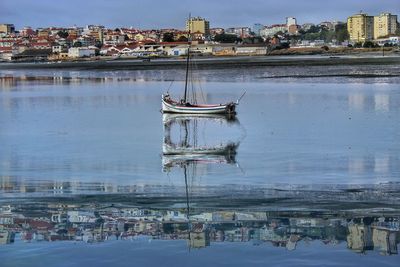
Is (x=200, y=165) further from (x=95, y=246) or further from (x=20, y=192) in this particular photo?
(x=95, y=246)

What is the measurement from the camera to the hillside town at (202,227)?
8875 mm

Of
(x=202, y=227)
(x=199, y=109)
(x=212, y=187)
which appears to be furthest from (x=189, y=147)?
(x=199, y=109)

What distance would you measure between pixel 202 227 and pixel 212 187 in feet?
11.3

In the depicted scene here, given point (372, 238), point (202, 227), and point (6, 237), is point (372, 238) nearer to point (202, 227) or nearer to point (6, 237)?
point (202, 227)

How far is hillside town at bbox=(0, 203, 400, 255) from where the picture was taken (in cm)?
888

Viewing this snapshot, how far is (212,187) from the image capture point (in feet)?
42.7

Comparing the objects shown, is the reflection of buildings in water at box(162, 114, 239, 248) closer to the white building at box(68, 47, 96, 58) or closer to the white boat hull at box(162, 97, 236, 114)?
the white boat hull at box(162, 97, 236, 114)

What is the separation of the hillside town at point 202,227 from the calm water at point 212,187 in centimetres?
2

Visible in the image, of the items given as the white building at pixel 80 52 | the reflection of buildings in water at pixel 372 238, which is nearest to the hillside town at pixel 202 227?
the reflection of buildings in water at pixel 372 238

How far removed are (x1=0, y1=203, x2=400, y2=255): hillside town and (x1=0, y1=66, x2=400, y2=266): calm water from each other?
0.02 metres

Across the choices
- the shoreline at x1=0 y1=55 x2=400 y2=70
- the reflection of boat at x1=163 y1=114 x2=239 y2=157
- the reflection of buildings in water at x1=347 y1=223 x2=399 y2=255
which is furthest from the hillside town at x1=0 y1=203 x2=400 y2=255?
the shoreline at x1=0 y1=55 x2=400 y2=70

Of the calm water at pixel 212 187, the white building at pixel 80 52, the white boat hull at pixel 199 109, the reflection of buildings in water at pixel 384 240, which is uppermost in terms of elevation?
the white building at pixel 80 52

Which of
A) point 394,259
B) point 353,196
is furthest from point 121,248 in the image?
point 353,196

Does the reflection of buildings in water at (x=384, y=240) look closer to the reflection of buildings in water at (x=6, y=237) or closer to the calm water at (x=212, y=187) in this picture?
the calm water at (x=212, y=187)
